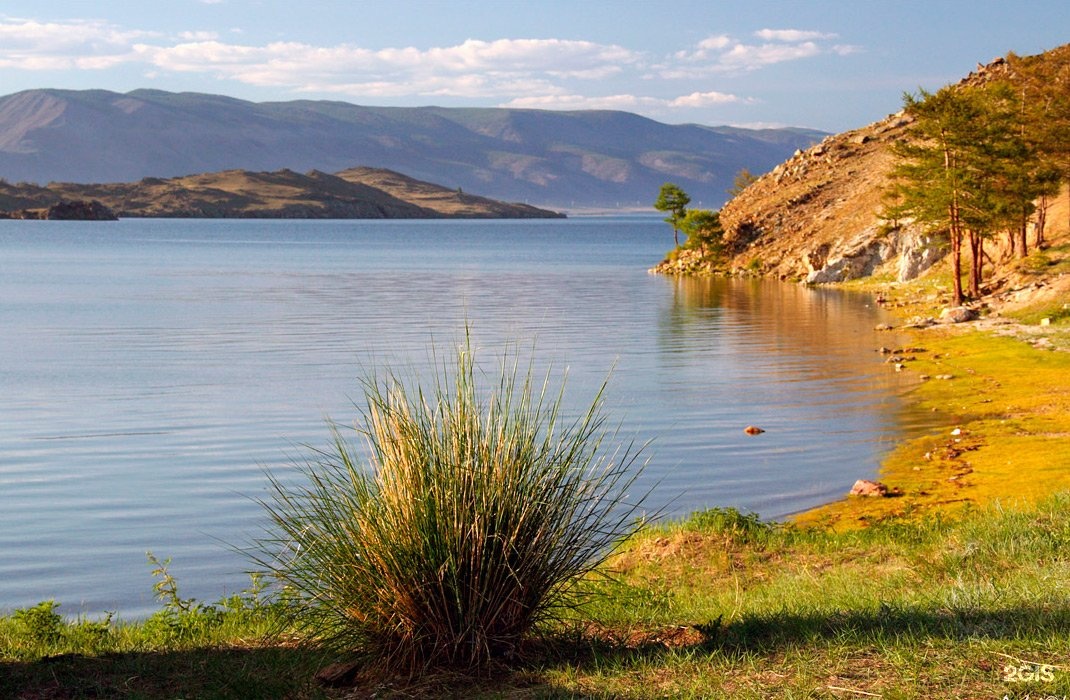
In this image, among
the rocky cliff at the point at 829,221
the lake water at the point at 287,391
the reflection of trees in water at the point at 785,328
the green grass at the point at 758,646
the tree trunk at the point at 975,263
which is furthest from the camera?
the rocky cliff at the point at 829,221

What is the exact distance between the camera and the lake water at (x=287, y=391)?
14.0 meters

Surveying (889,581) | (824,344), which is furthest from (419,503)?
(824,344)

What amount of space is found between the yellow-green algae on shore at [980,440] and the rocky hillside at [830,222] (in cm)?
2477

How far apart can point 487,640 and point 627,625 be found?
1239 mm

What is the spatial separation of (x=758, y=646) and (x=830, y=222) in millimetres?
64111

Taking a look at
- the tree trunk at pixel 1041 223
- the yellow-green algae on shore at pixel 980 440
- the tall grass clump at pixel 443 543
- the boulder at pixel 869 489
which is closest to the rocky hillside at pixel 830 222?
the tree trunk at pixel 1041 223

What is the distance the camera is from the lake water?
13984 millimetres

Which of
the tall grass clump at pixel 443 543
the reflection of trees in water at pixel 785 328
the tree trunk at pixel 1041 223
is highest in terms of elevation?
the tree trunk at pixel 1041 223

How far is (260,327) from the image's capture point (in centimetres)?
3894

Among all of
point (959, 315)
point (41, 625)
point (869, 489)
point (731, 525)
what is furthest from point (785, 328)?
point (41, 625)

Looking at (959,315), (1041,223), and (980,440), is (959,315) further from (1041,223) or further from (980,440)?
(980,440)

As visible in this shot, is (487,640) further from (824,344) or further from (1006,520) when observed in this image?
(824,344)

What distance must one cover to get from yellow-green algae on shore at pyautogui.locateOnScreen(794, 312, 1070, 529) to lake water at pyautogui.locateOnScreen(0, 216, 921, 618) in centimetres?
82

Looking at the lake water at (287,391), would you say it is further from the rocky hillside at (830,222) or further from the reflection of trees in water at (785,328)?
the rocky hillside at (830,222)
